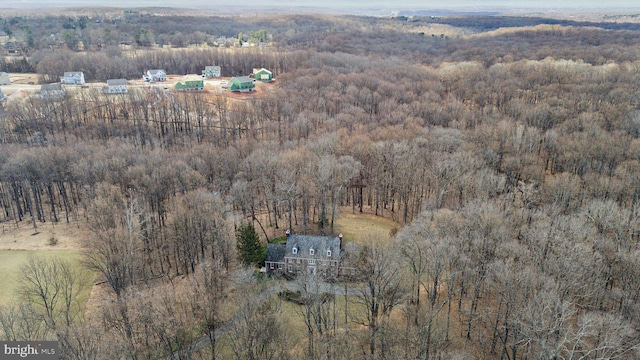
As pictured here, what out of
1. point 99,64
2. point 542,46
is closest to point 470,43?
point 542,46

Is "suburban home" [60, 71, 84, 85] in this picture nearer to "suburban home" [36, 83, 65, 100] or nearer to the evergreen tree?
"suburban home" [36, 83, 65, 100]

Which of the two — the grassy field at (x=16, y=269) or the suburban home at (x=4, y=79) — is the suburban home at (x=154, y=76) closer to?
the suburban home at (x=4, y=79)

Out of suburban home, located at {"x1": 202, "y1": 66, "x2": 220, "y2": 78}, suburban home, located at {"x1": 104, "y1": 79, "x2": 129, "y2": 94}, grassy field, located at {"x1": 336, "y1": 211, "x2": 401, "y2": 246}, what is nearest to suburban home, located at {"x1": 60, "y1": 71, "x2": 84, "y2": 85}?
suburban home, located at {"x1": 104, "y1": 79, "x2": 129, "y2": 94}

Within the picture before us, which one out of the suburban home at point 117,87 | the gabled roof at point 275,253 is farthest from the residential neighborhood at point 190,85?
the gabled roof at point 275,253

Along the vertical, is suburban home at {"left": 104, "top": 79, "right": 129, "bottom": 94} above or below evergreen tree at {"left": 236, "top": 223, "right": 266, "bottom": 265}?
above

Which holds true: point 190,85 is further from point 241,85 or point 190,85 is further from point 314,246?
point 314,246

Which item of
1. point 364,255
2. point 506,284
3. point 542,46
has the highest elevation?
point 542,46

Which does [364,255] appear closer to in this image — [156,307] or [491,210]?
[491,210]
